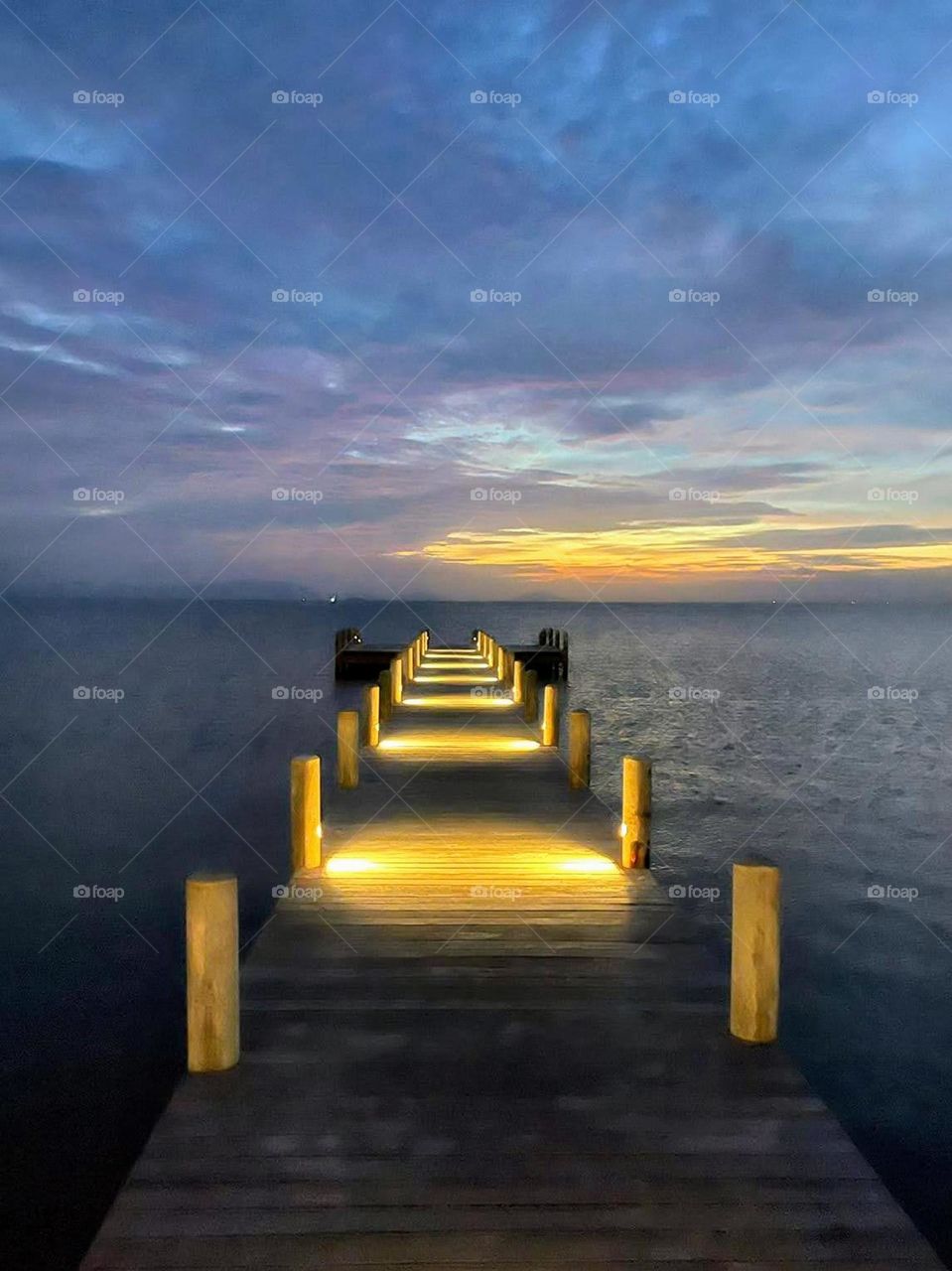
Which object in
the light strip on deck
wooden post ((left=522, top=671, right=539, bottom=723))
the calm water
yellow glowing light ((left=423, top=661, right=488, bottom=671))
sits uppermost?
wooden post ((left=522, top=671, right=539, bottom=723))

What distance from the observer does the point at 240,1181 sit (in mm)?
4098

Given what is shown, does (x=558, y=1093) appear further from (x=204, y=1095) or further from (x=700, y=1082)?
(x=204, y=1095)

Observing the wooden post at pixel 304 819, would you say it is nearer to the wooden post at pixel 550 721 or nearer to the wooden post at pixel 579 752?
the wooden post at pixel 579 752

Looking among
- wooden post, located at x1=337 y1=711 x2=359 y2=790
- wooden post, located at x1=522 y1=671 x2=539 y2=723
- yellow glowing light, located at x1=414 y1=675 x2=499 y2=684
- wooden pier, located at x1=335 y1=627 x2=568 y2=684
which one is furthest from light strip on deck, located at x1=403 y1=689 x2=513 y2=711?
wooden pier, located at x1=335 y1=627 x2=568 y2=684

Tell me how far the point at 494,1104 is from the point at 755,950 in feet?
5.40

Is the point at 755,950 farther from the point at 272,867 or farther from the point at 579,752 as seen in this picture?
the point at 272,867

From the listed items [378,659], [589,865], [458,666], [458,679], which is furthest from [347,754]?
[378,659]

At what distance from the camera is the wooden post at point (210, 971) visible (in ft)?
16.3

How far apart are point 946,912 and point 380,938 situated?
1438cm

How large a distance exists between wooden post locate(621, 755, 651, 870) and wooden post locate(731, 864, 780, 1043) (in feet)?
11.9

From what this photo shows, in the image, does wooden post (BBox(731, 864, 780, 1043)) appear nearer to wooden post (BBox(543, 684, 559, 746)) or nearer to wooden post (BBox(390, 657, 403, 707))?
wooden post (BBox(543, 684, 559, 746))

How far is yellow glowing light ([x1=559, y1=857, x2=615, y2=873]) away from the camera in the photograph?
9156 millimetres

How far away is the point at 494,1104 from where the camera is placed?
15.7 ft

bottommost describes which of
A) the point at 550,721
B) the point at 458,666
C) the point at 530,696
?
the point at 458,666
